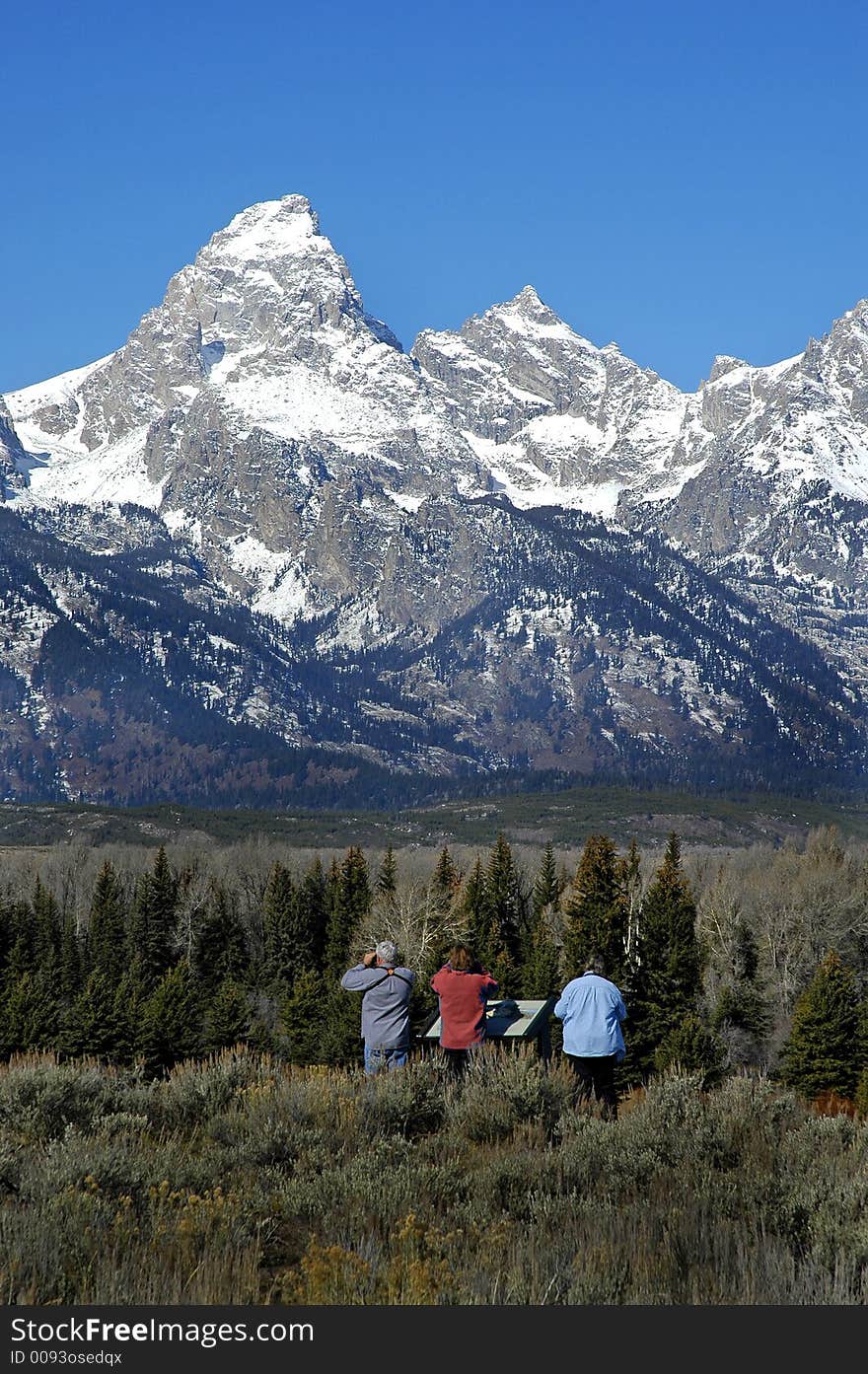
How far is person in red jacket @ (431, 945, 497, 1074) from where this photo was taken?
1380 centimetres

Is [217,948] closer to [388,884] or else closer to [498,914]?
[388,884]

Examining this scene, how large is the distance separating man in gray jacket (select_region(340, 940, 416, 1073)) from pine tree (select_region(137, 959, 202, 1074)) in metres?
45.9

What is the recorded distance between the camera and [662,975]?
7006 cm

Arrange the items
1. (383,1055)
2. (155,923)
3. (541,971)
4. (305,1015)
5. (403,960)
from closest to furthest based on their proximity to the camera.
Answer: (383,1055), (403,960), (305,1015), (541,971), (155,923)

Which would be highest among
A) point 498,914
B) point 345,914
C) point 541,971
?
point 345,914

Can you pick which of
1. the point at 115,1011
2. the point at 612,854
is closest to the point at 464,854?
the point at 612,854

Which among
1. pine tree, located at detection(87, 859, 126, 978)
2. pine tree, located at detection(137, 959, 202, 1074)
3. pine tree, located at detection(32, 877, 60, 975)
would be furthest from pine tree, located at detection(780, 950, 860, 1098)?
pine tree, located at detection(32, 877, 60, 975)

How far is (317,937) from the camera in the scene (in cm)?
9962

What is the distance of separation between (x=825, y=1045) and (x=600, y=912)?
20037 millimetres

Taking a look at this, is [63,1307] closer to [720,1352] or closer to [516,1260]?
[516,1260]

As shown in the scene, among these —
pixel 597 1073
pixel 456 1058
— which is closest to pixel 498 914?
pixel 456 1058

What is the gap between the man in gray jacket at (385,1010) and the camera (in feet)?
45.0

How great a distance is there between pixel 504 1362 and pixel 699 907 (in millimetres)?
91677

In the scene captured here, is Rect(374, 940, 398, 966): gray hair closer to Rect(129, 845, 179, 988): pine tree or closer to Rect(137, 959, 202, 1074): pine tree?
Rect(137, 959, 202, 1074): pine tree
